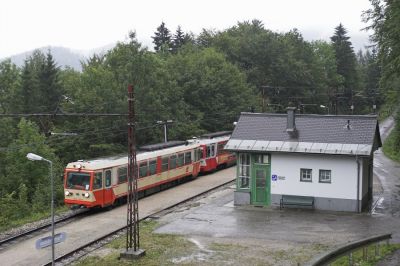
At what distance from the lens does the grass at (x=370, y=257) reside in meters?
15.9

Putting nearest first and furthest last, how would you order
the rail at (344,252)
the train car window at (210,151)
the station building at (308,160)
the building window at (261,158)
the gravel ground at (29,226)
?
the rail at (344,252), the gravel ground at (29,226), the station building at (308,160), the building window at (261,158), the train car window at (210,151)

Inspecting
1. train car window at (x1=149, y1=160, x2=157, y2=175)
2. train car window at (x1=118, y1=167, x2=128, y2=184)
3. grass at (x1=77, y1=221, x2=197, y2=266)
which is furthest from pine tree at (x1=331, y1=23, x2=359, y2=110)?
grass at (x1=77, y1=221, x2=197, y2=266)

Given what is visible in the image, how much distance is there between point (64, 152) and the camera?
44594 mm

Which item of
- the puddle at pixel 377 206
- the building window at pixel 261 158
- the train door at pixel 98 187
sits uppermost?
the building window at pixel 261 158

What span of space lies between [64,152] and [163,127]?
28.6 feet

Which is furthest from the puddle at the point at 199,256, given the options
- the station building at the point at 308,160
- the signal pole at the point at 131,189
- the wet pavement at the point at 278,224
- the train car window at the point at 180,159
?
the train car window at the point at 180,159

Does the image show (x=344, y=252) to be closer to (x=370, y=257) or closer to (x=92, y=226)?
(x=370, y=257)

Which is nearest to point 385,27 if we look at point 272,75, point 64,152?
point 64,152

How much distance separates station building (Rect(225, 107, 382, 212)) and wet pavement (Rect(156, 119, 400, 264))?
730mm

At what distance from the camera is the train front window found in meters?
25.8

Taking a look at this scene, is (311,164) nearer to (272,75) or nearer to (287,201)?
(287,201)

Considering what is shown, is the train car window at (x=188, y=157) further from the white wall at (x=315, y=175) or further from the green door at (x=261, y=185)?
the white wall at (x=315, y=175)

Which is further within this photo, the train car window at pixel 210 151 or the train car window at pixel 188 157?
the train car window at pixel 210 151

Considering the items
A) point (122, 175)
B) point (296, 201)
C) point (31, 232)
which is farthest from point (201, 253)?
point (122, 175)
